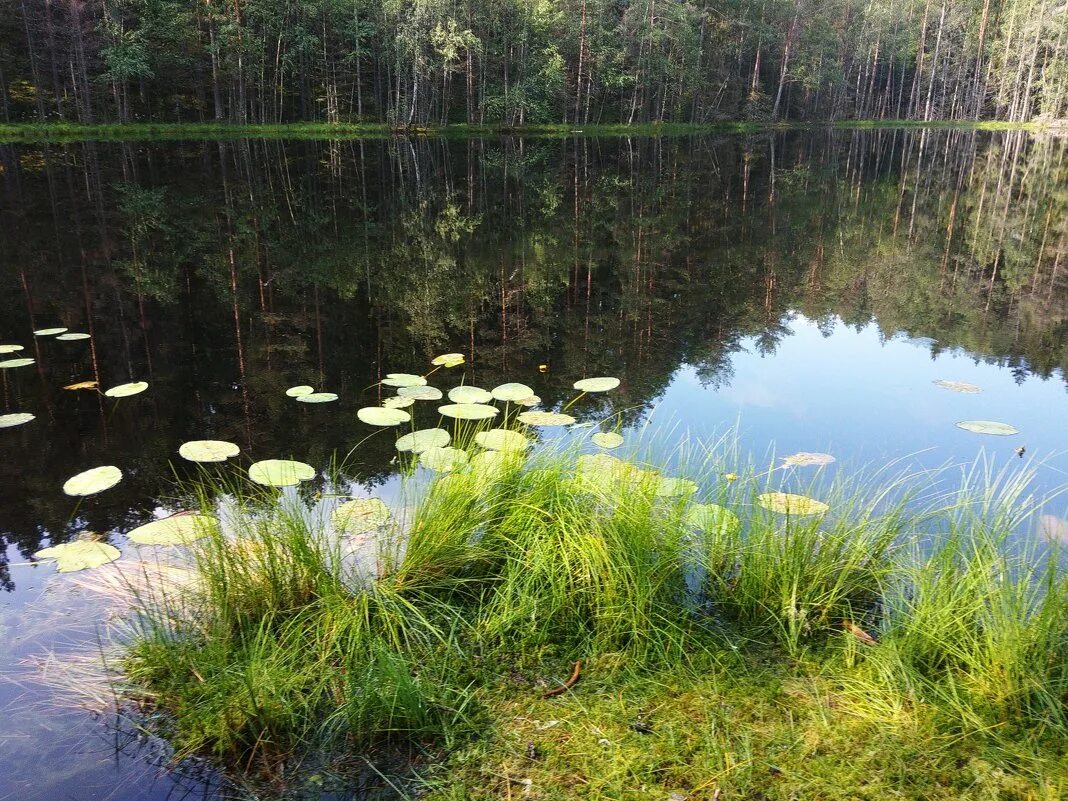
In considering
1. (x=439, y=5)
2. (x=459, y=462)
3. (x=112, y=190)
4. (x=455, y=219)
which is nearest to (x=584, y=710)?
(x=459, y=462)

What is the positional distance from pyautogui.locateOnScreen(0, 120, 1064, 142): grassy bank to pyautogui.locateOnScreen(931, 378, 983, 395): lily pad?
37.1 m

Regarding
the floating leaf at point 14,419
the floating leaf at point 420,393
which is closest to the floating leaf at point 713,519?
the floating leaf at point 420,393

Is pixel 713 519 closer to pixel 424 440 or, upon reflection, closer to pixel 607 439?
pixel 607 439

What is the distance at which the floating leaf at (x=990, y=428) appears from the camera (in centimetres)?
546

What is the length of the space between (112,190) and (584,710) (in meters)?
18.9

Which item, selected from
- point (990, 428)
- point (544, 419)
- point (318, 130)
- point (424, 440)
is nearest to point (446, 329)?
point (544, 419)

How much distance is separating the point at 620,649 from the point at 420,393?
10.7 ft

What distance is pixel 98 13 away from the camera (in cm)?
3647

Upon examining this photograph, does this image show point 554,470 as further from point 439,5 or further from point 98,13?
point 98,13

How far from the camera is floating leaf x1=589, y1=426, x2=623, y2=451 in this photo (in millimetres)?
4685

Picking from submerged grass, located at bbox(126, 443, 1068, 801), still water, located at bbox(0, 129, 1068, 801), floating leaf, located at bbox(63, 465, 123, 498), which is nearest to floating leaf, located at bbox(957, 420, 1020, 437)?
still water, located at bbox(0, 129, 1068, 801)

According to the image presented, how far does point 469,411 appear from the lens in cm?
523

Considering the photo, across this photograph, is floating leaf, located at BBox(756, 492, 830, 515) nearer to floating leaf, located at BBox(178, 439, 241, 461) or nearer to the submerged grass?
the submerged grass

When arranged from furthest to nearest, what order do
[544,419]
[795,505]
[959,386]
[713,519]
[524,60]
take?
[524,60], [959,386], [544,419], [795,505], [713,519]
